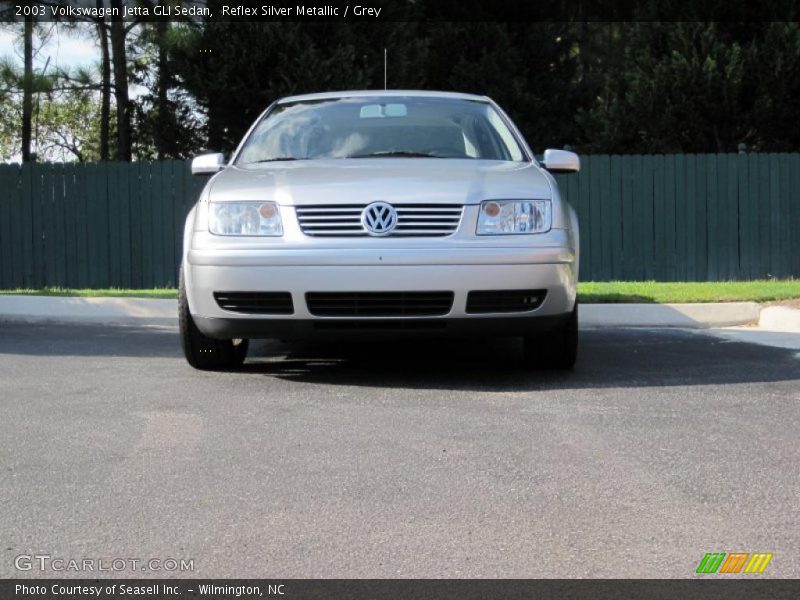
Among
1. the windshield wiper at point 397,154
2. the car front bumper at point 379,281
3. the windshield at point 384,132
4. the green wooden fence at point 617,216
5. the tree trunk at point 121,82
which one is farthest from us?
the tree trunk at point 121,82

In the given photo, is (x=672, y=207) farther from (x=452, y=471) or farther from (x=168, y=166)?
(x=452, y=471)

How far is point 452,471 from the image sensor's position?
14.4 feet

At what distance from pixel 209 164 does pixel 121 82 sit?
1305 cm

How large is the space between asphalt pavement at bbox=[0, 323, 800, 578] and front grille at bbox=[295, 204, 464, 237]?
83 cm

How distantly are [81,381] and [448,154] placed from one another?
8.36 feet

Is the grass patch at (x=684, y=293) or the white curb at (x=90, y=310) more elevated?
the grass patch at (x=684, y=293)

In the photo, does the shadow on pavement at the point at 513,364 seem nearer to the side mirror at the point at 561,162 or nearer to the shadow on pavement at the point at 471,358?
the shadow on pavement at the point at 471,358

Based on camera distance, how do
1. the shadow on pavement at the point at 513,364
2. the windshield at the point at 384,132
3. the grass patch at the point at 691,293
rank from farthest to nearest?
the grass patch at the point at 691,293
the windshield at the point at 384,132
the shadow on pavement at the point at 513,364

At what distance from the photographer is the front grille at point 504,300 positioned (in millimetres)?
6238

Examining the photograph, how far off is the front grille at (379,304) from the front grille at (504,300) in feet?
0.42

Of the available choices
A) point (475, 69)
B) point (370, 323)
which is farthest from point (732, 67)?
point (370, 323)

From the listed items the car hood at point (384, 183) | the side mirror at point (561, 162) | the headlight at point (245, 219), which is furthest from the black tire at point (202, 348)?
the side mirror at point (561, 162)
